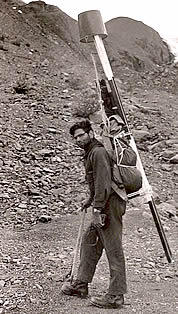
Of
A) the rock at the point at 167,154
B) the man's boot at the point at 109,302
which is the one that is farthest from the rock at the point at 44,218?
the rock at the point at 167,154

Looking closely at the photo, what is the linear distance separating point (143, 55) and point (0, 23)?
7424 millimetres

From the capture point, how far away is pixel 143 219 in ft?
26.3

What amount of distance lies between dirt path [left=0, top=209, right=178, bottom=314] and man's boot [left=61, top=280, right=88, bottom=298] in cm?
6

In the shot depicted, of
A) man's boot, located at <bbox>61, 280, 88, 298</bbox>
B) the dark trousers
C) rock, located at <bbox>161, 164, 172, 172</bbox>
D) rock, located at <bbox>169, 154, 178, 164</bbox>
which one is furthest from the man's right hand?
rock, located at <bbox>169, 154, 178, 164</bbox>

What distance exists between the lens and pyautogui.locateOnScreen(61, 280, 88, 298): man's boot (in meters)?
4.91

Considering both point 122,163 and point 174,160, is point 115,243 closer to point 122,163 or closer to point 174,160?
point 122,163

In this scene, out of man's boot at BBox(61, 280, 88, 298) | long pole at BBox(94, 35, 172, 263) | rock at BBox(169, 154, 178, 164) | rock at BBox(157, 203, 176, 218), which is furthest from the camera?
rock at BBox(169, 154, 178, 164)

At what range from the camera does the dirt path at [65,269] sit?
4805 mm

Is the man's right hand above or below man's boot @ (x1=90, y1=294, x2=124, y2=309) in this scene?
above

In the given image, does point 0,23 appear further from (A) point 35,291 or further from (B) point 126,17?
(A) point 35,291

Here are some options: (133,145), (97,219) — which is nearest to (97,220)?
(97,219)

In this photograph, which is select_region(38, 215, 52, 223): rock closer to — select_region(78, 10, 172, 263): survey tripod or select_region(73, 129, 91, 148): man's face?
select_region(78, 10, 172, 263): survey tripod

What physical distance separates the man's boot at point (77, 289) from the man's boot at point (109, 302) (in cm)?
25

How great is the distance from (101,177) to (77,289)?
3.58ft
